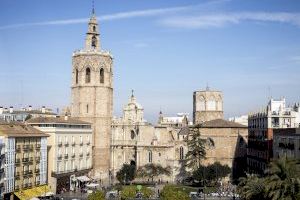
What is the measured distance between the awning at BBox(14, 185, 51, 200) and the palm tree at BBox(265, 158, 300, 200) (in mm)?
31877

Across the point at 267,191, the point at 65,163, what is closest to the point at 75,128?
the point at 65,163

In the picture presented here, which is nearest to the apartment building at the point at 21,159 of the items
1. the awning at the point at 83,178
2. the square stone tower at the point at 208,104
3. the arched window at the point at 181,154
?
the awning at the point at 83,178

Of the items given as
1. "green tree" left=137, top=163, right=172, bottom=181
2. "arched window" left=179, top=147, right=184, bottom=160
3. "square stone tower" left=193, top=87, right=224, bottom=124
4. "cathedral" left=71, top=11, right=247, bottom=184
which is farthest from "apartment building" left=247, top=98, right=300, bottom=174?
"square stone tower" left=193, top=87, right=224, bottom=124

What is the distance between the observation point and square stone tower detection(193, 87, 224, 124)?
5162 inches

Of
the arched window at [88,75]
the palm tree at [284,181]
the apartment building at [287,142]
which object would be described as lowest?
the palm tree at [284,181]

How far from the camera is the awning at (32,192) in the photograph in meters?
68.6

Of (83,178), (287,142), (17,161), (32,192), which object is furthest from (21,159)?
(287,142)

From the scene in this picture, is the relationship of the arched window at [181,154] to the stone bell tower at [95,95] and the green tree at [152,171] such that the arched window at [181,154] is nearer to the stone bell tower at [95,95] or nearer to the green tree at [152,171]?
the green tree at [152,171]

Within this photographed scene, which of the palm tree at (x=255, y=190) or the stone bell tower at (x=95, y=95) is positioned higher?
the stone bell tower at (x=95, y=95)

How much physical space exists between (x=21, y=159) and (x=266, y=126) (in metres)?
35.8

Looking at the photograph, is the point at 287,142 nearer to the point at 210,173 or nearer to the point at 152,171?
the point at 210,173

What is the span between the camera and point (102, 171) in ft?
337

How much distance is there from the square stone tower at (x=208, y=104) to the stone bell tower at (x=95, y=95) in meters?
33.3

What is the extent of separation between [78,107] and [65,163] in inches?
726
